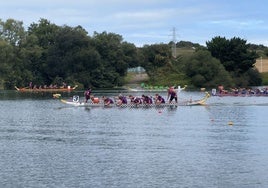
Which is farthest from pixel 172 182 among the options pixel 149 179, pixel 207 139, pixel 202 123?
pixel 202 123

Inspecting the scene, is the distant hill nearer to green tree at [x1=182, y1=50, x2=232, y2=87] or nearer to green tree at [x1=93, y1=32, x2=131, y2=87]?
green tree at [x1=182, y1=50, x2=232, y2=87]

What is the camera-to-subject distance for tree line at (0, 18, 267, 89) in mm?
104438

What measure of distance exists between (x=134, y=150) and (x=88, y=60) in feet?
251

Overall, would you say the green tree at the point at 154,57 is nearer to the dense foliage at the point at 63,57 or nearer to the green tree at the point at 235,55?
the dense foliage at the point at 63,57

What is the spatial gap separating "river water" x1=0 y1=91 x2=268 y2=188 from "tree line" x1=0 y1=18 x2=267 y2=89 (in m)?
57.9

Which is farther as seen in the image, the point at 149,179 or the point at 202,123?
the point at 202,123

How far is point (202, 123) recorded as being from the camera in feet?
132

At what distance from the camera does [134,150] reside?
2845 cm

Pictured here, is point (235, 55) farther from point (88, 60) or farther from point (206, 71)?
point (88, 60)

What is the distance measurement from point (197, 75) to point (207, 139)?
7452 centimetres

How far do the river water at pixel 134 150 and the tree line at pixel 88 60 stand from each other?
57.9m

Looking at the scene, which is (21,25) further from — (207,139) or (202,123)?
(207,139)

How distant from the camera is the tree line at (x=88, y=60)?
104m

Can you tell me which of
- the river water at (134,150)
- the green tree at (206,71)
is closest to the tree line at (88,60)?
the green tree at (206,71)
